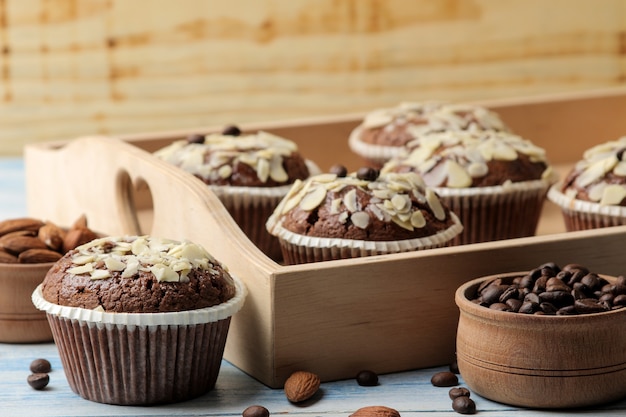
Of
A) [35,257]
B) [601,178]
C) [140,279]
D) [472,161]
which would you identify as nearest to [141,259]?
[140,279]

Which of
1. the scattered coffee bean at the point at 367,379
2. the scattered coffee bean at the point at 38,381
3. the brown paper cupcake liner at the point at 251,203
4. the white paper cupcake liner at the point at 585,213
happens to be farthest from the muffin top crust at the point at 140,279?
the white paper cupcake liner at the point at 585,213

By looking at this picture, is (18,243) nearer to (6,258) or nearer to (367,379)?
(6,258)

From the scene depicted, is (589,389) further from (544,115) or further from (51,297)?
(544,115)

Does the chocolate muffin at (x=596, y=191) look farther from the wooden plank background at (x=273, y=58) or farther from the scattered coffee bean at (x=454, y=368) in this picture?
the wooden plank background at (x=273, y=58)

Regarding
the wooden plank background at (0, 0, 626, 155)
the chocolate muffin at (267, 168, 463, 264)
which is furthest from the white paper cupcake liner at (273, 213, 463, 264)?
the wooden plank background at (0, 0, 626, 155)

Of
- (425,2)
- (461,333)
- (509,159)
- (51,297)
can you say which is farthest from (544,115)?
(51,297)

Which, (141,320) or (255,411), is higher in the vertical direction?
(141,320)

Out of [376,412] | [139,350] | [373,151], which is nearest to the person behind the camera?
[376,412]
